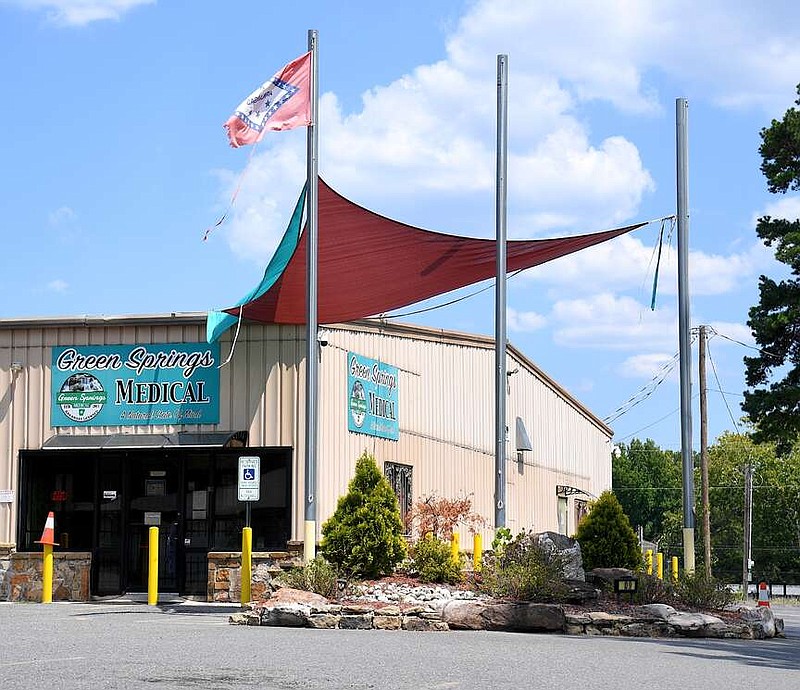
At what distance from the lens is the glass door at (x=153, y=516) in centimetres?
2319

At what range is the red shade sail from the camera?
2069 centimetres

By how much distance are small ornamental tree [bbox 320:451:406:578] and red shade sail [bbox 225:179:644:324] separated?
3.82m

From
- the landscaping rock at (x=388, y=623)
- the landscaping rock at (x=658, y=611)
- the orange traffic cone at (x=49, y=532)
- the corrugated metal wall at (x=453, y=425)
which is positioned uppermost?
the corrugated metal wall at (x=453, y=425)

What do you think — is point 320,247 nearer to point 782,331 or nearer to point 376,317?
point 376,317

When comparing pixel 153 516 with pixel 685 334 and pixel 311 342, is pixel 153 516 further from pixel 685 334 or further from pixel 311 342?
pixel 685 334

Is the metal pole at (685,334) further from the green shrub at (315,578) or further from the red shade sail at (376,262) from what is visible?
the green shrub at (315,578)

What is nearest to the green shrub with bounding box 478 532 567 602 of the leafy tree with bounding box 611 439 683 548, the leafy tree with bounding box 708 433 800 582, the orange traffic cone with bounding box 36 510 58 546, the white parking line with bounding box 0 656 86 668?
the white parking line with bounding box 0 656 86 668

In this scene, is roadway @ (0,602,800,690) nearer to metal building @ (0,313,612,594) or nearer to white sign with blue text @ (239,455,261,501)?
white sign with blue text @ (239,455,261,501)

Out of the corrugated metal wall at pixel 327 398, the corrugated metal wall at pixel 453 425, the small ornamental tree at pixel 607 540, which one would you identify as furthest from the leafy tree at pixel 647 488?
the small ornamental tree at pixel 607 540

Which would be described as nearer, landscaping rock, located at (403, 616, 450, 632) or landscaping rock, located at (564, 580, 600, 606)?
landscaping rock, located at (403, 616, 450, 632)

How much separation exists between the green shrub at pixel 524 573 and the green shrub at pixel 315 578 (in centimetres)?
215

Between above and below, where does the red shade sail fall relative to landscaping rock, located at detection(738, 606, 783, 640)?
above

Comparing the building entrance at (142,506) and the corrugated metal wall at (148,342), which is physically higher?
the corrugated metal wall at (148,342)

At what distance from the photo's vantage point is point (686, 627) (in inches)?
638
